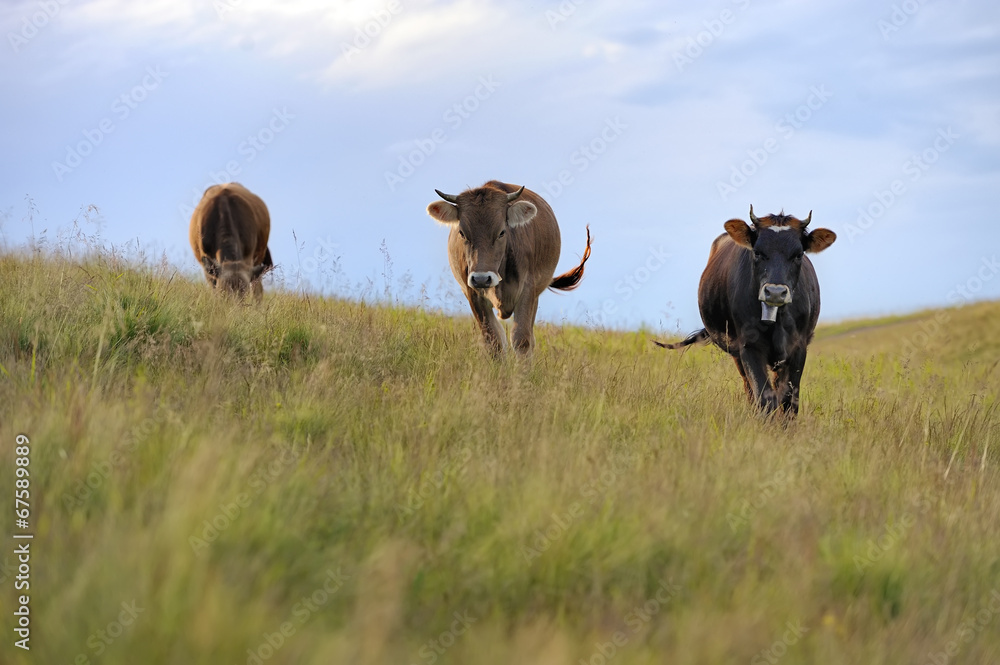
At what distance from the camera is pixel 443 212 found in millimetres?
9352

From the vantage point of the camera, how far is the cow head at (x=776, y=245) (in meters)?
7.93

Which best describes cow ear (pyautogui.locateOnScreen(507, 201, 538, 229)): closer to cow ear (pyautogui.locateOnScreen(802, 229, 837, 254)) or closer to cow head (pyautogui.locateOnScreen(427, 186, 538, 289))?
cow head (pyautogui.locateOnScreen(427, 186, 538, 289))

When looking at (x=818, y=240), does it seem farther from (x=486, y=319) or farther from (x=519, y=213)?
(x=486, y=319)

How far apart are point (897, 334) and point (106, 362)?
22.4 metres

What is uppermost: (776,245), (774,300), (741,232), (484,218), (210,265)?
(484,218)

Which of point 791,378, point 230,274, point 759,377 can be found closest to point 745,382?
point 791,378

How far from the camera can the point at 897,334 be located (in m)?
23.9

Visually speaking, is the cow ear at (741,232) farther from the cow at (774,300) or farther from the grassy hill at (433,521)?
the grassy hill at (433,521)

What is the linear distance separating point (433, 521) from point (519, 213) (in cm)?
593

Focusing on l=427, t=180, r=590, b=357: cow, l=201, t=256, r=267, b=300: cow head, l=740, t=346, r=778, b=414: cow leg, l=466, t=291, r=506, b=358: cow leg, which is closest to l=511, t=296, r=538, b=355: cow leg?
l=427, t=180, r=590, b=357: cow

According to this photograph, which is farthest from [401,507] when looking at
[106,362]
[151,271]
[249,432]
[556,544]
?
[151,271]

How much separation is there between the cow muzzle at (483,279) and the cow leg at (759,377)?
97.6 inches

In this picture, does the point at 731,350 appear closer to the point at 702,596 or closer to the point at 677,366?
the point at 677,366

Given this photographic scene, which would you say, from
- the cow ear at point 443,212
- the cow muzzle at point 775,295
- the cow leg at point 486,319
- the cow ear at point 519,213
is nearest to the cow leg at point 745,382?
the cow muzzle at point 775,295
